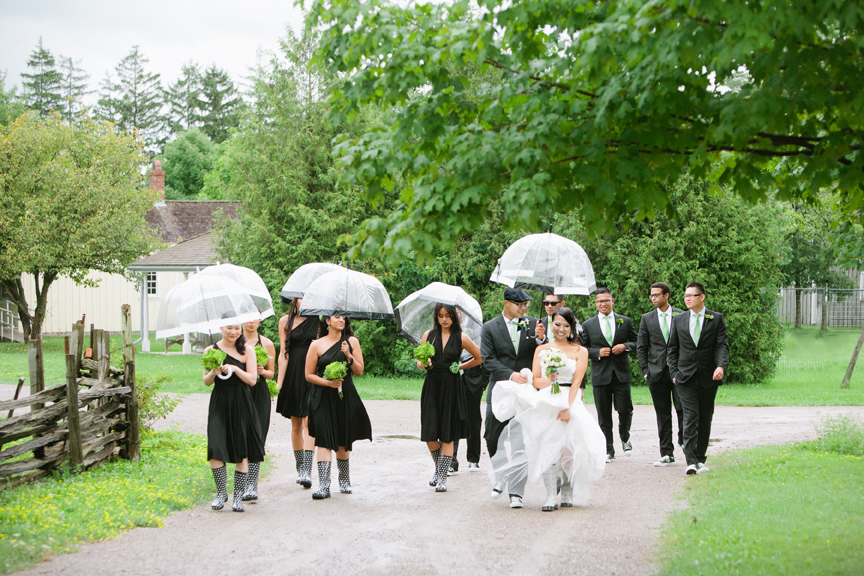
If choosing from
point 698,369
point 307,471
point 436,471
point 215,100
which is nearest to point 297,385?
point 307,471

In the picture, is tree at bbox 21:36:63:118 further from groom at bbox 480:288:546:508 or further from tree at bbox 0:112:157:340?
groom at bbox 480:288:546:508

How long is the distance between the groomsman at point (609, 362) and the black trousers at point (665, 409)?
392 millimetres

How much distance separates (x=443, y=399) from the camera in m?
9.20

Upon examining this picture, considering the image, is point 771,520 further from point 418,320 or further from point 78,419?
point 78,419

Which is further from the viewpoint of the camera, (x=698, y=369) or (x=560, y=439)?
(x=698, y=369)

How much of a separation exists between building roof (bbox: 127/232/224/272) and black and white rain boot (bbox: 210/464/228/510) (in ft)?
84.1

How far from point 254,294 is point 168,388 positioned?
35.5 ft

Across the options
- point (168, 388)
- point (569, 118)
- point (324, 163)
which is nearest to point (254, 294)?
point (569, 118)

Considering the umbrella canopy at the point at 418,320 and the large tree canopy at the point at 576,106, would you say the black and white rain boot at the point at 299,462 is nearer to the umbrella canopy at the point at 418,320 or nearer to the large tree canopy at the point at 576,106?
the umbrella canopy at the point at 418,320

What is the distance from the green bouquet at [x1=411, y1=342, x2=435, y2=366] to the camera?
9.04 meters

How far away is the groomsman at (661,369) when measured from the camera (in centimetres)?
1054

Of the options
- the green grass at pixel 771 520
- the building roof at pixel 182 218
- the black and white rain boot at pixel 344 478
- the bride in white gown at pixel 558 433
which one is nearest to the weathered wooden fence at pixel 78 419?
the black and white rain boot at pixel 344 478

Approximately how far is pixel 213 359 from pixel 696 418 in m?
5.52

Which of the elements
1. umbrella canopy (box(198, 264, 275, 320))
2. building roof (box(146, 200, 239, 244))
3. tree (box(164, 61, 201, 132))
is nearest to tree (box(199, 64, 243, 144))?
tree (box(164, 61, 201, 132))
